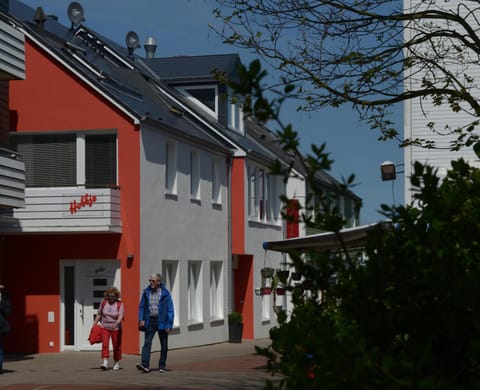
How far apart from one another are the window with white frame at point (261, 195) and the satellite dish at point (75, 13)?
285 inches

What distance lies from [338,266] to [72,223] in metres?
22.7

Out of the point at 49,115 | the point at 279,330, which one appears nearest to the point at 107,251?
the point at 49,115

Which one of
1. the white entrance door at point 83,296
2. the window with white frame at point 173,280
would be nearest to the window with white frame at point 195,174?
the window with white frame at point 173,280

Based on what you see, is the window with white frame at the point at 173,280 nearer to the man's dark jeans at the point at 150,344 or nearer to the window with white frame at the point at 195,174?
the window with white frame at the point at 195,174

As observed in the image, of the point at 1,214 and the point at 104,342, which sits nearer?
the point at 104,342

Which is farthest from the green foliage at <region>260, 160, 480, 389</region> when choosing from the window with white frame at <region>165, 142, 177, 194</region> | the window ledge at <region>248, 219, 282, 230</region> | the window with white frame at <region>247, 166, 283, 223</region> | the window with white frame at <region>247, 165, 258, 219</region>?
the window ledge at <region>248, 219, 282, 230</region>

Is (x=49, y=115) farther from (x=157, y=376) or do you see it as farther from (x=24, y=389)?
(x=24, y=389)

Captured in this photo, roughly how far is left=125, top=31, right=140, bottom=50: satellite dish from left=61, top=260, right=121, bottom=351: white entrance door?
1318 centimetres

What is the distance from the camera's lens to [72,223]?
27.3 metres

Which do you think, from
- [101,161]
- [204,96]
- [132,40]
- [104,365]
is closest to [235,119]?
[204,96]

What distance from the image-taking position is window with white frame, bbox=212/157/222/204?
1359 inches

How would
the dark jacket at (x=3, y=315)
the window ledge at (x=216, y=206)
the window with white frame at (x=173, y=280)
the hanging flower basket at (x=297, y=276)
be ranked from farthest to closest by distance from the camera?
the window ledge at (x=216, y=206) < the window with white frame at (x=173, y=280) < the dark jacket at (x=3, y=315) < the hanging flower basket at (x=297, y=276)

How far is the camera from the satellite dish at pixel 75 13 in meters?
36.2

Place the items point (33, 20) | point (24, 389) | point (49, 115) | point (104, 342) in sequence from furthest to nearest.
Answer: point (33, 20), point (49, 115), point (104, 342), point (24, 389)
